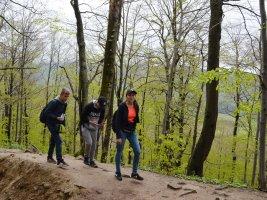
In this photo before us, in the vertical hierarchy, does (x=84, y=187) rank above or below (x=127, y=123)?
below

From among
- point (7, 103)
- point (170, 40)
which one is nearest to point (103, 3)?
point (170, 40)

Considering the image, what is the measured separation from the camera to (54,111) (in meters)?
7.36

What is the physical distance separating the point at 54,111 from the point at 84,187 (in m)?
2.31

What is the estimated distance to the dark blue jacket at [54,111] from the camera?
7.27 metres

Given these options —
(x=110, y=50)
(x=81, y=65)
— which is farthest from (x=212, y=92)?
(x=81, y=65)

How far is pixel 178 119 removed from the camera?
20.2 m

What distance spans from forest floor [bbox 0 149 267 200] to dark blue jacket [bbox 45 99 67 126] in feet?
A: 3.71

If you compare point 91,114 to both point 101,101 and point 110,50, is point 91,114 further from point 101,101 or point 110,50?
point 110,50

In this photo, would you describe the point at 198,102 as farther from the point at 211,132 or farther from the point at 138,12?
the point at 211,132

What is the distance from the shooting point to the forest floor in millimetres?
5902

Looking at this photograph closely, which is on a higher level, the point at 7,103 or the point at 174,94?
the point at 174,94

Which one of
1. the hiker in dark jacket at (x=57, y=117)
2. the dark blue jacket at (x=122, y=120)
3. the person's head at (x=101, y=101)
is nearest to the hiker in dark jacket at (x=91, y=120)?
the person's head at (x=101, y=101)

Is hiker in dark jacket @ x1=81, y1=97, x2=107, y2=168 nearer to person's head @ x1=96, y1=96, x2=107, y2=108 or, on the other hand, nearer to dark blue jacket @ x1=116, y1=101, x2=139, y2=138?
person's head @ x1=96, y1=96, x2=107, y2=108

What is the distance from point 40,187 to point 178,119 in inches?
573
